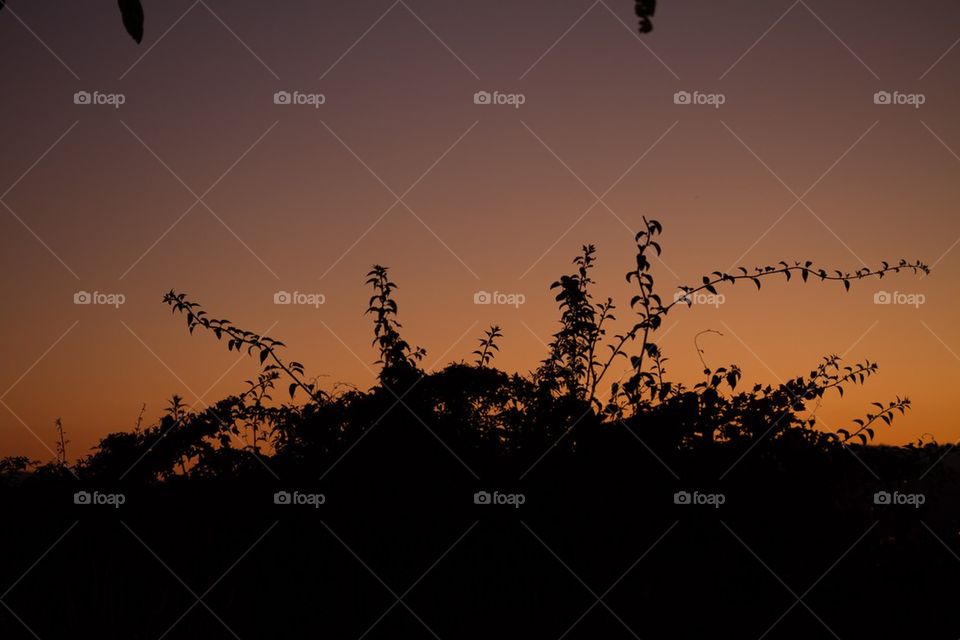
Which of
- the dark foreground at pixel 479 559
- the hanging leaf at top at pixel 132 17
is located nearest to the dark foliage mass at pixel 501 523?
the dark foreground at pixel 479 559

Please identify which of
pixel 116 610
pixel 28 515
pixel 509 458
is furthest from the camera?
pixel 28 515

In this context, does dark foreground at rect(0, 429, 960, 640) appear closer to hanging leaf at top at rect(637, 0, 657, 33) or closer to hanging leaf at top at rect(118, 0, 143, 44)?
hanging leaf at top at rect(118, 0, 143, 44)

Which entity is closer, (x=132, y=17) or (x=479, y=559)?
(x=132, y=17)

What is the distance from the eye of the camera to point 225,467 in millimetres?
5531

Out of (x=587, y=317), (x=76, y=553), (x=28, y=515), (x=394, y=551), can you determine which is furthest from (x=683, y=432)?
(x=28, y=515)

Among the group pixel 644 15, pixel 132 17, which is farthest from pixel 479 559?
pixel 644 15

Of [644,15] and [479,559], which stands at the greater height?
[644,15]

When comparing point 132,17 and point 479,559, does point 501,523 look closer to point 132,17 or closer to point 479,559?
point 479,559

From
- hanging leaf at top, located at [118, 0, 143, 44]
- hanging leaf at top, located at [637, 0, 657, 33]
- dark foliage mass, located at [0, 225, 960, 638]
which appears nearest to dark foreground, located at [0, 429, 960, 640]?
dark foliage mass, located at [0, 225, 960, 638]

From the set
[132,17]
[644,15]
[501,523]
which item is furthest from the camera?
[501,523]

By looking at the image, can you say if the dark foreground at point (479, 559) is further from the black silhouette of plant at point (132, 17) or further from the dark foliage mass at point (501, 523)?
the black silhouette of plant at point (132, 17)

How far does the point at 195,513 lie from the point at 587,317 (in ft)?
8.85

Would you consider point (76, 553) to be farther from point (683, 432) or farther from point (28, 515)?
point (683, 432)

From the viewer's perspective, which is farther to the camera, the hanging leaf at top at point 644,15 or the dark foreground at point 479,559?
the dark foreground at point 479,559
